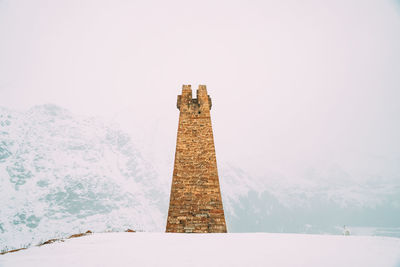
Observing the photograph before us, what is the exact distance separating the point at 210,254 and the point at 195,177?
24.4 ft

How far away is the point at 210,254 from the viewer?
13.9 ft

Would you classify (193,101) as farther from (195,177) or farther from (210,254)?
(210,254)

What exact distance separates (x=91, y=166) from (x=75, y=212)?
34.3m

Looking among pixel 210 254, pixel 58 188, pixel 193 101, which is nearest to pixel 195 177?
pixel 193 101

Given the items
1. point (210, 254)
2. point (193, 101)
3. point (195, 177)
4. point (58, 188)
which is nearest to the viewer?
point (210, 254)

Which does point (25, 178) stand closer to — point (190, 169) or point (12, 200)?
point (12, 200)

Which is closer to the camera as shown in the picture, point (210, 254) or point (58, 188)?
point (210, 254)

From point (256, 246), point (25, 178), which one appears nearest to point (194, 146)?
point (256, 246)

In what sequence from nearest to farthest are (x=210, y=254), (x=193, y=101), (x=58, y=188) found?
(x=210, y=254)
(x=193, y=101)
(x=58, y=188)

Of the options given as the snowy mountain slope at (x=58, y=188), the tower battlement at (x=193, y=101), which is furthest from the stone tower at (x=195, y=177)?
the snowy mountain slope at (x=58, y=188)

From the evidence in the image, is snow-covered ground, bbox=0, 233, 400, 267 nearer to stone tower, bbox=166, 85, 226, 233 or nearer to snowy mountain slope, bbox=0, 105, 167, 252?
stone tower, bbox=166, 85, 226, 233

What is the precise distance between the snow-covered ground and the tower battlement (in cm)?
922

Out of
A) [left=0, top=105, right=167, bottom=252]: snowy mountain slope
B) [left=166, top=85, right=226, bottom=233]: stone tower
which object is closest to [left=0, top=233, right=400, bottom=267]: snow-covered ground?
[left=166, top=85, right=226, bottom=233]: stone tower

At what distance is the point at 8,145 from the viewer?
144000 millimetres
